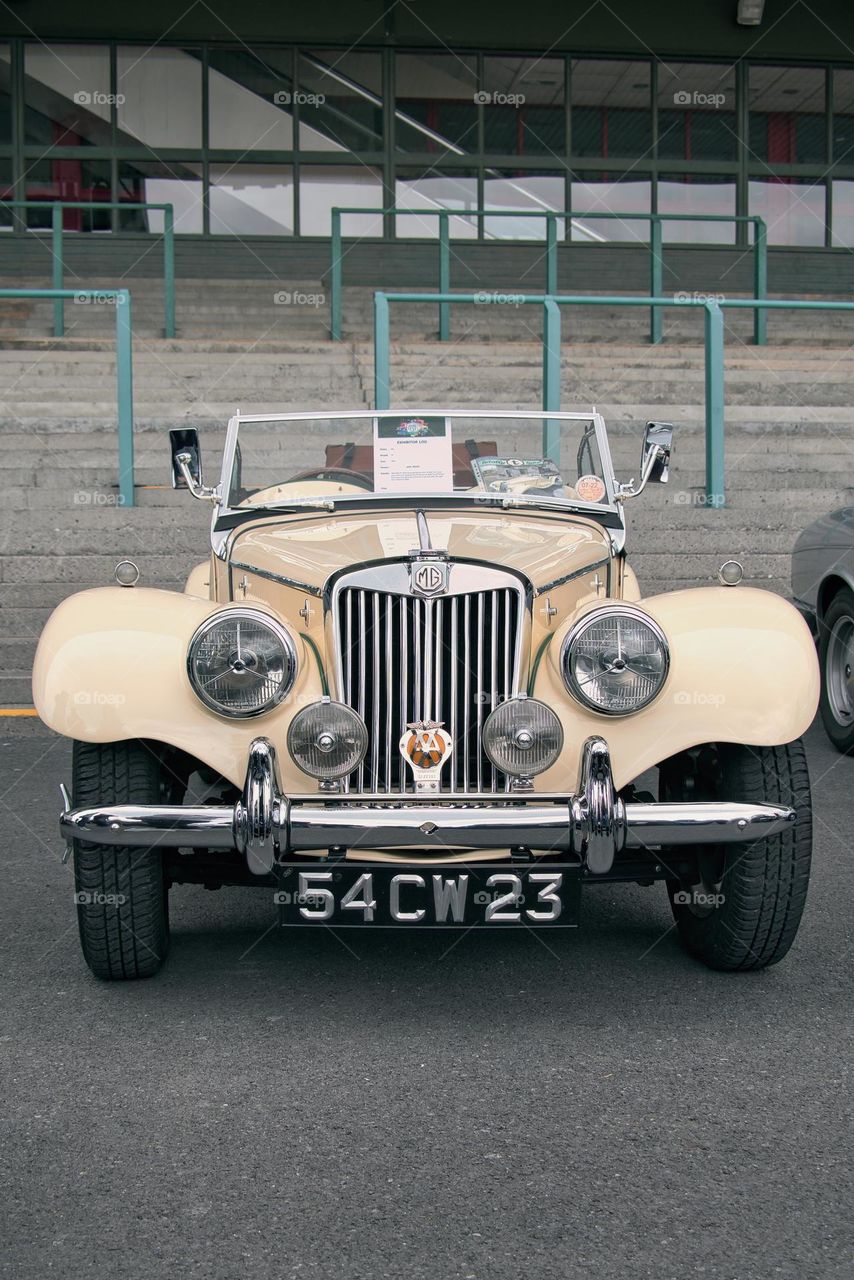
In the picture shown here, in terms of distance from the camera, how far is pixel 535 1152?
2826 millimetres

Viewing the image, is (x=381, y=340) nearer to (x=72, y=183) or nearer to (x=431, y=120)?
(x=431, y=120)

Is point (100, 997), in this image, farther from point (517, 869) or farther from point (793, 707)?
point (793, 707)

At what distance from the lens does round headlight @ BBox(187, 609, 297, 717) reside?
145 inches

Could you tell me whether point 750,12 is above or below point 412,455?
above

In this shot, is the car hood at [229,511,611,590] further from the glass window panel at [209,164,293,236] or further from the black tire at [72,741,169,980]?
the glass window panel at [209,164,293,236]

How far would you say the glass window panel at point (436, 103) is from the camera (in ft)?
55.9

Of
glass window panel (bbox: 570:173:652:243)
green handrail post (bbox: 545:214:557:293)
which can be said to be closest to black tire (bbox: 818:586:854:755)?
green handrail post (bbox: 545:214:557:293)

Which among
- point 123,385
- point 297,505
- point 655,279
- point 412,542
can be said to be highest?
point 655,279

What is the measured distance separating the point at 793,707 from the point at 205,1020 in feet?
5.51

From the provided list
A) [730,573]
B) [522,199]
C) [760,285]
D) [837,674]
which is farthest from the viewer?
[522,199]

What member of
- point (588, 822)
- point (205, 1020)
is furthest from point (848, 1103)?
point (205, 1020)

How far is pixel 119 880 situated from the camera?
145 inches

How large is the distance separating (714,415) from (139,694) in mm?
6610

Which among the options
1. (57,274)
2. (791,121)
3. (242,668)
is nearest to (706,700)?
(242,668)
